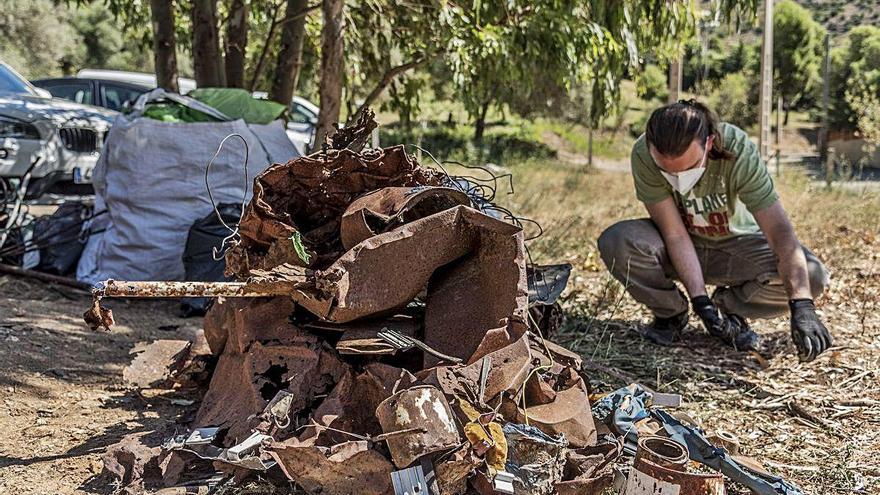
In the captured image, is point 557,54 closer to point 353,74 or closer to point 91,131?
point 353,74

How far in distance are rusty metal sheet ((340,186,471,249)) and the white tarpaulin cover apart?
232cm

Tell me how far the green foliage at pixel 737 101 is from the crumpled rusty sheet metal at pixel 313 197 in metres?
31.9

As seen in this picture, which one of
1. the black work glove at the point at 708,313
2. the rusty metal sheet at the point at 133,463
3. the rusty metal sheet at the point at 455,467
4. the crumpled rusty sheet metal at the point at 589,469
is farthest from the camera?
the black work glove at the point at 708,313

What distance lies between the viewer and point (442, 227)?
101 inches

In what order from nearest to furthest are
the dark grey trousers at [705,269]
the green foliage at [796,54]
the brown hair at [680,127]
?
the brown hair at [680,127], the dark grey trousers at [705,269], the green foliage at [796,54]

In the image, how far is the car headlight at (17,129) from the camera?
7.89 meters

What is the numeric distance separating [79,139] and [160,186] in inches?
171

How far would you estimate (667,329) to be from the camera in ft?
14.5

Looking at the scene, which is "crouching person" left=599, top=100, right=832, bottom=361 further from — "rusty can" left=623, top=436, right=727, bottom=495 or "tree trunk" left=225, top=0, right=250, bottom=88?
"tree trunk" left=225, top=0, right=250, bottom=88

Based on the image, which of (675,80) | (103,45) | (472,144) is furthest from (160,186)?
(103,45)

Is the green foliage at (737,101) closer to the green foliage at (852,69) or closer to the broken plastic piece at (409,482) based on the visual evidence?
the green foliage at (852,69)

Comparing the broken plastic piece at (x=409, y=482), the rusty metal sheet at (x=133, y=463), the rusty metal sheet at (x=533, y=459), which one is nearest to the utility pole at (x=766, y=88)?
the rusty metal sheet at (x=533, y=459)

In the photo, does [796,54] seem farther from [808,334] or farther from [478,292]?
[478,292]

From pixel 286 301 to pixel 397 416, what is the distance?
0.80 m
